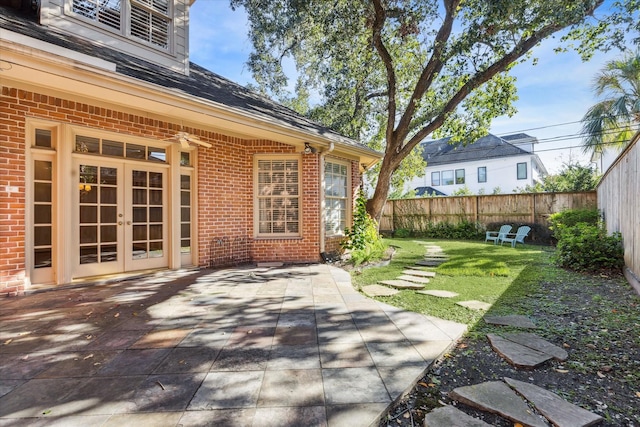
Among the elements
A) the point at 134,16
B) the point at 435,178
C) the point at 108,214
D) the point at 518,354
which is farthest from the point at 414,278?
the point at 435,178

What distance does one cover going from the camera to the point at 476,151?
23.6 metres

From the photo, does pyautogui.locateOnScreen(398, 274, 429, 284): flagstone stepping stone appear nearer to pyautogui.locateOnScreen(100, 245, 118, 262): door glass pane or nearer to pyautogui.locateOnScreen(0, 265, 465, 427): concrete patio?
pyautogui.locateOnScreen(0, 265, 465, 427): concrete patio

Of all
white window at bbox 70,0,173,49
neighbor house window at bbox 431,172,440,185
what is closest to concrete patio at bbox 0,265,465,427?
white window at bbox 70,0,173,49

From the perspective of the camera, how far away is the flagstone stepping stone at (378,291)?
4336mm

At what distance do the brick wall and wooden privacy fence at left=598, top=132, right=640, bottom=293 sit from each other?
5.00 metres

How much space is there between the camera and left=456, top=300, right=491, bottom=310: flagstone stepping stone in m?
3.77

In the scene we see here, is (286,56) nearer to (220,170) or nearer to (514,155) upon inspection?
(220,170)

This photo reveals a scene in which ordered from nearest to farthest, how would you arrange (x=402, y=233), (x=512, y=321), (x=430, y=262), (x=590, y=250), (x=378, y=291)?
1. (x=512, y=321)
2. (x=378, y=291)
3. (x=590, y=250)
4. (x=430, y=262)
5. (x=402, y=233)

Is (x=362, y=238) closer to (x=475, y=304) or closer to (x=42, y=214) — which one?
(x=475, y=304)

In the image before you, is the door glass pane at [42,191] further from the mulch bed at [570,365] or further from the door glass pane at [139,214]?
the mulch bed at [570,365]

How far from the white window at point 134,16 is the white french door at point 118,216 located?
2588 millimetres

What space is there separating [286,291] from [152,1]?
6109mm

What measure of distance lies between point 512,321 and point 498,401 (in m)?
1.70

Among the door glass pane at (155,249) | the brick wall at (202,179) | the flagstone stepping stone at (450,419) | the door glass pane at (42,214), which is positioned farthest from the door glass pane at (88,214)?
the flagstone stepping stone at (450,419)
